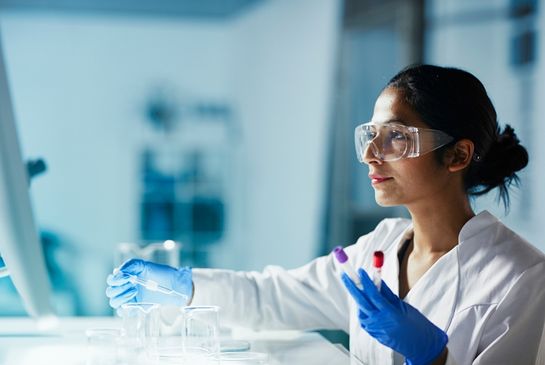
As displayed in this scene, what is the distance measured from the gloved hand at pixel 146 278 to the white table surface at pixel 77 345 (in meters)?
0.13

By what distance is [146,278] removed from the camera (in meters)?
1.55

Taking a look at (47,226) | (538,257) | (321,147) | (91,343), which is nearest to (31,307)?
(91,343)

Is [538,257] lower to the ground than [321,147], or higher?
higher

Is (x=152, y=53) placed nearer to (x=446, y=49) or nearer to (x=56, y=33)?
(x=56, y=33)

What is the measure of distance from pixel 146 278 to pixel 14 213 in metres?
0.33

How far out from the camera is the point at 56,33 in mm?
6594

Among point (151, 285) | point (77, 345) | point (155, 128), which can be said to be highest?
point (151, 285)

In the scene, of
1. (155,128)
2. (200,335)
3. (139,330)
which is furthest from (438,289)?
(155,128)

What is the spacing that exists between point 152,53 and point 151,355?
568cm

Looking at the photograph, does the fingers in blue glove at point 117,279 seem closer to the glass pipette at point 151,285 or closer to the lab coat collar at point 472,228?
the glass pipette at point 151,285

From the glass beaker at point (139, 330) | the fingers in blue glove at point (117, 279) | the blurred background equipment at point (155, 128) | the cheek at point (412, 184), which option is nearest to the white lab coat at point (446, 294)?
the cheek at point (412, 184)

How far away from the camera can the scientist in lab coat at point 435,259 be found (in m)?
1.32

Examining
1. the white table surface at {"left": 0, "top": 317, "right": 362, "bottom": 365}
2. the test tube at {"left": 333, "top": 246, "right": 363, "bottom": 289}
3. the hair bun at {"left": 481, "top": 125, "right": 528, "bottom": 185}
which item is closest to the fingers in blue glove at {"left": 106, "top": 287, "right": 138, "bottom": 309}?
the white table surface at {"left": 0, "top": 317, "right": 362, "bottom": 365}

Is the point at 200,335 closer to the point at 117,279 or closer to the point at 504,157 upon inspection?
the point at 117,279
